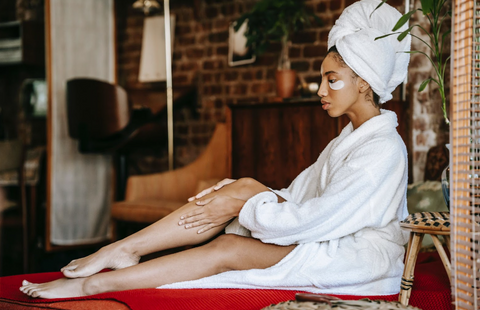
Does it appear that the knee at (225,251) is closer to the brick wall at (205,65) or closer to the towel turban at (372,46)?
the towel turban at (372,46)

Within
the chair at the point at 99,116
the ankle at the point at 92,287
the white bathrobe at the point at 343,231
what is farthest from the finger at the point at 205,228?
the chair at the point at 99,116

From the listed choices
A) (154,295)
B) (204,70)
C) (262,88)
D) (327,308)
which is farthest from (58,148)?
(327,308)

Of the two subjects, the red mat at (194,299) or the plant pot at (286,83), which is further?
the plant pot at (286,83)

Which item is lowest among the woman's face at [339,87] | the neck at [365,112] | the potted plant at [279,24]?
the neck at [365,112]

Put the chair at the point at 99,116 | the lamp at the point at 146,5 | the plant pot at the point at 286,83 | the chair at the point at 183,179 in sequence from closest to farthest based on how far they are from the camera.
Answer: the plant pot at the point at 286,83, the chair at the point at 183,179, the chair at the point at 99,116, the lamp at the point at 146,5

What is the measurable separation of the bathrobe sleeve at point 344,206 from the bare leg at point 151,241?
14 cm

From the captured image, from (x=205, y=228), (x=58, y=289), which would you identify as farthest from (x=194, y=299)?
(x=58, y=289)

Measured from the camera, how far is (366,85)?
2020 mm

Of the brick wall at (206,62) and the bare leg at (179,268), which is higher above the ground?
the brick wall at (206,62)

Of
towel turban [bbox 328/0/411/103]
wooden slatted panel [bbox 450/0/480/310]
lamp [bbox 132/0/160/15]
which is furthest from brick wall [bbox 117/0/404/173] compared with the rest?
wooden slatted panel [bbox 450/0/480/310]

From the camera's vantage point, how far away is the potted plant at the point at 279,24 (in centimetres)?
335

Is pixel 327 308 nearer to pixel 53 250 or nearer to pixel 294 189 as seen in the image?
pixel 294 189

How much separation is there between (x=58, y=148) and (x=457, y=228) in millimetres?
3449

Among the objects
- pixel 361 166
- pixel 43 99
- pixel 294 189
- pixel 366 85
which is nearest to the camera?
pixel 361 166
